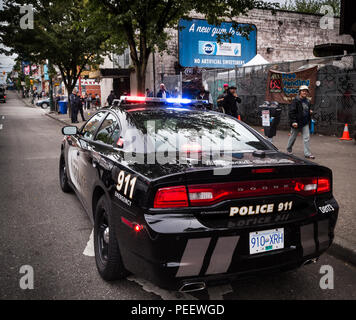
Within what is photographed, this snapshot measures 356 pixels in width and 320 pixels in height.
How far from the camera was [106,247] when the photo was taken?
326 centimetres

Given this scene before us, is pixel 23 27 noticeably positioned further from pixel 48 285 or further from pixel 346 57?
pixel 48 285

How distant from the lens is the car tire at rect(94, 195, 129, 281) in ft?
9.86

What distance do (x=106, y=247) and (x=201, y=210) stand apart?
1202 millimetres

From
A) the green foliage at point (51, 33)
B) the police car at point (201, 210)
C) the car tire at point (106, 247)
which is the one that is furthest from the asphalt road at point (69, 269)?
the green foliage at point (51, 33)

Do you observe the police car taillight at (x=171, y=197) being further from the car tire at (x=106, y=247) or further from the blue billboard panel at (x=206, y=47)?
the blue billboard panel at (x=206, y=47)

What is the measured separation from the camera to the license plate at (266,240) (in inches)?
103

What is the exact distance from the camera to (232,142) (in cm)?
350

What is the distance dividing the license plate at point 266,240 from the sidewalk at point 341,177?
1459mm

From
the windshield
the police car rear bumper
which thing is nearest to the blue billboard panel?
the windshield

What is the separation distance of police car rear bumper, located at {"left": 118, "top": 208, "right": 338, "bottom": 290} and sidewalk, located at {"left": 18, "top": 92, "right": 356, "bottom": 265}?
1.46 metres

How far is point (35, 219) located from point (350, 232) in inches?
161

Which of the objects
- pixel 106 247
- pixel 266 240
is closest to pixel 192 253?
pixel 266 240

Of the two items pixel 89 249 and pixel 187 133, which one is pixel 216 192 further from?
pixel 89 249
